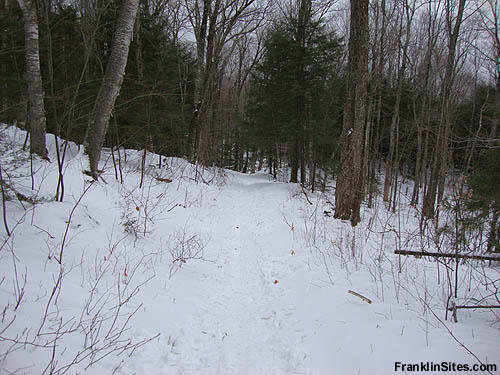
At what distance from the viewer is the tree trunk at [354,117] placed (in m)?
6.89

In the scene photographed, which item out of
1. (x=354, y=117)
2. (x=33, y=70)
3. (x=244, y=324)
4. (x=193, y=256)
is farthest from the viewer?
(x=354, y=117)

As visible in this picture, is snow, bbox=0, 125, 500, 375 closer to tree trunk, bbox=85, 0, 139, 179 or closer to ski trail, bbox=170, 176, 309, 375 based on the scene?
ski trail, bbox=170, 176, 309, 375

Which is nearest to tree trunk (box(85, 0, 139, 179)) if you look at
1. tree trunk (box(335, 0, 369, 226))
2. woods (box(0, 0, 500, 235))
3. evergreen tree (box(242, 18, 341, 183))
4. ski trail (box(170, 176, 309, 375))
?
woods (box(0, 0, 500, 235))

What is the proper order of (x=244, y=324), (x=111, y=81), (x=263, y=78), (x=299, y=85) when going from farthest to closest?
(x=263, y=78) → (x=299, y=85) → (x=111, y=81) → (x=244, y=324)

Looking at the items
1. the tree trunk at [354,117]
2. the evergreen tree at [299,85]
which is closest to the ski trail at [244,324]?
the tree trunk at [354,117]

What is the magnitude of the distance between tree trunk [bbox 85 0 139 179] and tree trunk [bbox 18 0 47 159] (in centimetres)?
153

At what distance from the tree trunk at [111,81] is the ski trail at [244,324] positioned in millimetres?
3755

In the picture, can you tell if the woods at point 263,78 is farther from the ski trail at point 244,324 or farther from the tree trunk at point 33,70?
the ski trail at point 244,324

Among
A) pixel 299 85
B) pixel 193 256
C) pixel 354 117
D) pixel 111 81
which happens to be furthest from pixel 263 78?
pixel 193 256

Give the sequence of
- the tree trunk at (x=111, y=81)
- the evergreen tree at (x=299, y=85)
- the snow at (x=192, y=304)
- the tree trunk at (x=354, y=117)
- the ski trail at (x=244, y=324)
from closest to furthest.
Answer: the snow at (x=192, y=304)
the ski trail at (x=244, y=324)
the tree trunk at (x=111, y=81)
the tree trunk at (x=354, y=117)
the evergreen tree at (x=299, y=85)

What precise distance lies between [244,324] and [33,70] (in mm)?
7594

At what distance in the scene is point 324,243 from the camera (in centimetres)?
555

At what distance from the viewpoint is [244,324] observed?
307 cm

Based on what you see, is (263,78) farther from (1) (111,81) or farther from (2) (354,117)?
(1) (111,81)
